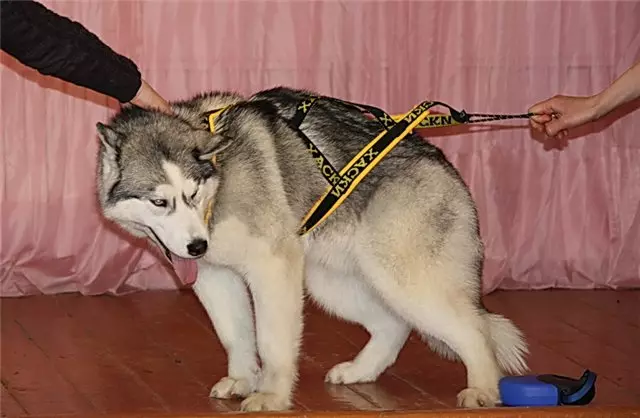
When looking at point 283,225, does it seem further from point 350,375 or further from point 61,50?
point 61,50

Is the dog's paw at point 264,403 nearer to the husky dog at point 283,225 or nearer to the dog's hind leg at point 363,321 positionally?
the husky dog at point 283,225

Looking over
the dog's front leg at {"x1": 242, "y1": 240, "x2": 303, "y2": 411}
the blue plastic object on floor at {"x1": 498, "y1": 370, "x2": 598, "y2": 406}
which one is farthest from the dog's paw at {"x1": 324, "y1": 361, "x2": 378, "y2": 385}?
the blue plastic object on floor at {"x1": 498, "y1": 370, "x2": 598, "y2": 406}

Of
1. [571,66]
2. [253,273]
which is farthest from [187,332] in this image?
[571,66]

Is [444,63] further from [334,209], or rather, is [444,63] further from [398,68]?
[334,209]

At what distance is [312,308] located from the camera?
182 inches

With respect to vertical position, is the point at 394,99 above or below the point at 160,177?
above

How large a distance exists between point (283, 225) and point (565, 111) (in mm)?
878

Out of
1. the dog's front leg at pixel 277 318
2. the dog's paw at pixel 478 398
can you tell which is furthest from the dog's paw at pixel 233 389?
the dog's paw at pixel 478 398

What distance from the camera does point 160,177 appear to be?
3.08 metres

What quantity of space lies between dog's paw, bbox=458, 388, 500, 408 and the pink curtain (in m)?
1.81

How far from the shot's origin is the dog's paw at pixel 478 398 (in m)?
3.26

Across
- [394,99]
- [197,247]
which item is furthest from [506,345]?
[394,99]

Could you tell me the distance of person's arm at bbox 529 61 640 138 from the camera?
3.37 metres

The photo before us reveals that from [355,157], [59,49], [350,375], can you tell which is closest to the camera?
[59,49]
